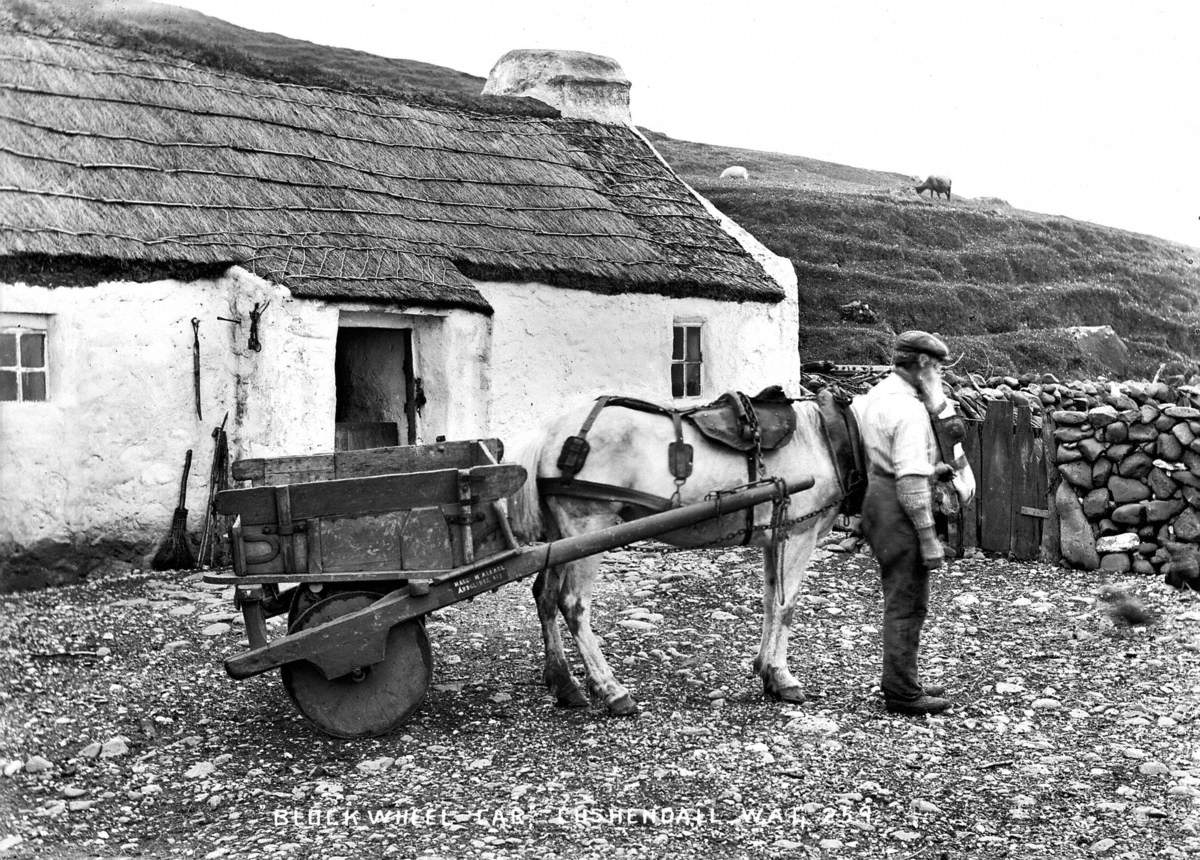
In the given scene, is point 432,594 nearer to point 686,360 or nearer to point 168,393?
point 168,393

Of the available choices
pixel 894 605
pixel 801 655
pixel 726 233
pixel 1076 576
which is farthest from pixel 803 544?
pixel 726 233

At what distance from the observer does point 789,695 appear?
6152 millimetres

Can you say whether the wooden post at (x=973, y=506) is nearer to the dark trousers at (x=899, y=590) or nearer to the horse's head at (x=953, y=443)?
the horse's head at (x=953, y=443)

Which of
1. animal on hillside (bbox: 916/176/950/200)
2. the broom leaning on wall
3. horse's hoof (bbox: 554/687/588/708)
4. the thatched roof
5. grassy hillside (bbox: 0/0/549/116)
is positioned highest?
animal on hillside (bbox: 916/176/950/200)

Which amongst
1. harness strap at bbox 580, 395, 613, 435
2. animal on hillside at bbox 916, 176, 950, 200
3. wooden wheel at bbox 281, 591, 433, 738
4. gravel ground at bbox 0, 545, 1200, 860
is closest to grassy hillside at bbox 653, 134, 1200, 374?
animal on hillside at bbox 916, 176, 950, 200

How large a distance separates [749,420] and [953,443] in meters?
1.05

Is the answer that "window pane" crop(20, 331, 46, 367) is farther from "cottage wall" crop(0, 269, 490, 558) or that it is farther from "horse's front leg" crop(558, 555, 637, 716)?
"horse's front leg" crop(558, 555, 637, 716)

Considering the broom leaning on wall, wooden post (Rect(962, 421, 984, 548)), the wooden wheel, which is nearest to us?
the wooden wheel

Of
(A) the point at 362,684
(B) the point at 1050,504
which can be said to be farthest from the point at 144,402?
(B) the point at 1050,504

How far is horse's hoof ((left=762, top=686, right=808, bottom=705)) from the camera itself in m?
6.15

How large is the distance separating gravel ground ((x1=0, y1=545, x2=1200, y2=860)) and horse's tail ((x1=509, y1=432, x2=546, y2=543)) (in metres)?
0.92

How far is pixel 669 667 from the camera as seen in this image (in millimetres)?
6938

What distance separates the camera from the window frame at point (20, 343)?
29.7 feet

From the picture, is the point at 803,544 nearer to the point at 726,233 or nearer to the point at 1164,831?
the point at 1164,831
